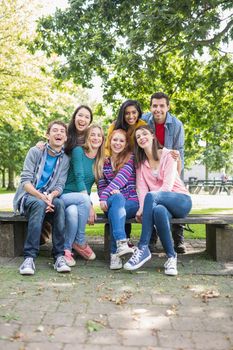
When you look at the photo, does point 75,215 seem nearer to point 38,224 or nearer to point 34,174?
point 38,224

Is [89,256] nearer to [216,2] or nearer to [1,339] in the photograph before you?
[1,339]

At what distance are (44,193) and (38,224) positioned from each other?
45 cm

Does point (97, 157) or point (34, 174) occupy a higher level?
point (97, 157)

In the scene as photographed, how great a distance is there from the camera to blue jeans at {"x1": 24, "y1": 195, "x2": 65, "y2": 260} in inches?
196

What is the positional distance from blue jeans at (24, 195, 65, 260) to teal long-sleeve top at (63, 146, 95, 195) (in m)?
0.45

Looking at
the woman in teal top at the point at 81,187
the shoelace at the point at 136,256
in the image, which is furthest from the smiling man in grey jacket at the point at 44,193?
the shoelace at the point at 136,256

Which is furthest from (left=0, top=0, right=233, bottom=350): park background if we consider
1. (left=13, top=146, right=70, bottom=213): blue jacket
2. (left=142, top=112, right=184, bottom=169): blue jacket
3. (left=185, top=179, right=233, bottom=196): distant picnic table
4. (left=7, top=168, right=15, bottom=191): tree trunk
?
(left=7, top=168, right=15, bottom=191): tree trunk

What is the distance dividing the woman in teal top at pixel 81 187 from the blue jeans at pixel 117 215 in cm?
34

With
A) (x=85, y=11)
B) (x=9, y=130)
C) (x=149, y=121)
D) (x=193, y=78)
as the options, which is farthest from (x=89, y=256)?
(x=9, y=130)

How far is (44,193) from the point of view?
5.27 meters

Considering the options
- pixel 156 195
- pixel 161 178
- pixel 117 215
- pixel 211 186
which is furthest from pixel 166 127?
pixel 211 186

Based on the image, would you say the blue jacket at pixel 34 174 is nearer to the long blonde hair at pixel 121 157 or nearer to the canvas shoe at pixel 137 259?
the long blonde hair at pixel 121 157

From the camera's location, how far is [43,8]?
20.7m

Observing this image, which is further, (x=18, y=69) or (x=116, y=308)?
(x=18, y=69)
